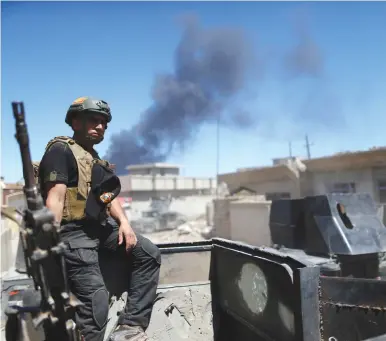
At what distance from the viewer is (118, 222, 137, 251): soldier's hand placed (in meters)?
2.50

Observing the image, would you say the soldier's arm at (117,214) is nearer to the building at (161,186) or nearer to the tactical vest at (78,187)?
the tactical vest at (78,187)

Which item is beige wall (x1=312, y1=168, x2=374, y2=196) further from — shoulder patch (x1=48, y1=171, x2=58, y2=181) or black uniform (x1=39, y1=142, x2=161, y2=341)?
shoulder patch (x1=48, y1=171, x2=58, y2=181)

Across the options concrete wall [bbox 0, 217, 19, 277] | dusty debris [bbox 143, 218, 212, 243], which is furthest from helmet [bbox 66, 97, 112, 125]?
dusty debris [bbox 143, 218, 212, 243]

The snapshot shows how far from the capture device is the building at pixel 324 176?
14703mm

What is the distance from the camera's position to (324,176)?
16953 millimetres

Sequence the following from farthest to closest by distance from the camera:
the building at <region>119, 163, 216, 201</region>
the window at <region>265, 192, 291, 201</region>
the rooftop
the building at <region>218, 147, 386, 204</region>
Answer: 1. the rooftop
2. the building at <region>119, 163, 216, 201</region>
3. the window at <region>265, 192, 291, 201</region>
4. the building at <region>218, 147, 386, 204</region>

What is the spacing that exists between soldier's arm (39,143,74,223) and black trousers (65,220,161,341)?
1.01ft

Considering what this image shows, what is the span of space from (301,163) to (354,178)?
2.76m

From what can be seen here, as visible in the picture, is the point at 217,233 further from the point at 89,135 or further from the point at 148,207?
the point at 89,135

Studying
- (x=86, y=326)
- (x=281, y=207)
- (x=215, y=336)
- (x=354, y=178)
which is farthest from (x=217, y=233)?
(x=86, y=326)

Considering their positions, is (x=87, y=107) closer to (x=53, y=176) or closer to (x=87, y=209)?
(x=53, y=176)

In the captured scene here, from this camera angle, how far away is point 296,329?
85.1 inches

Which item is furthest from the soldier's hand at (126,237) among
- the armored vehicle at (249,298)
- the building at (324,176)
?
the building at (324,176)

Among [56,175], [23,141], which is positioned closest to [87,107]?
[56,175]
